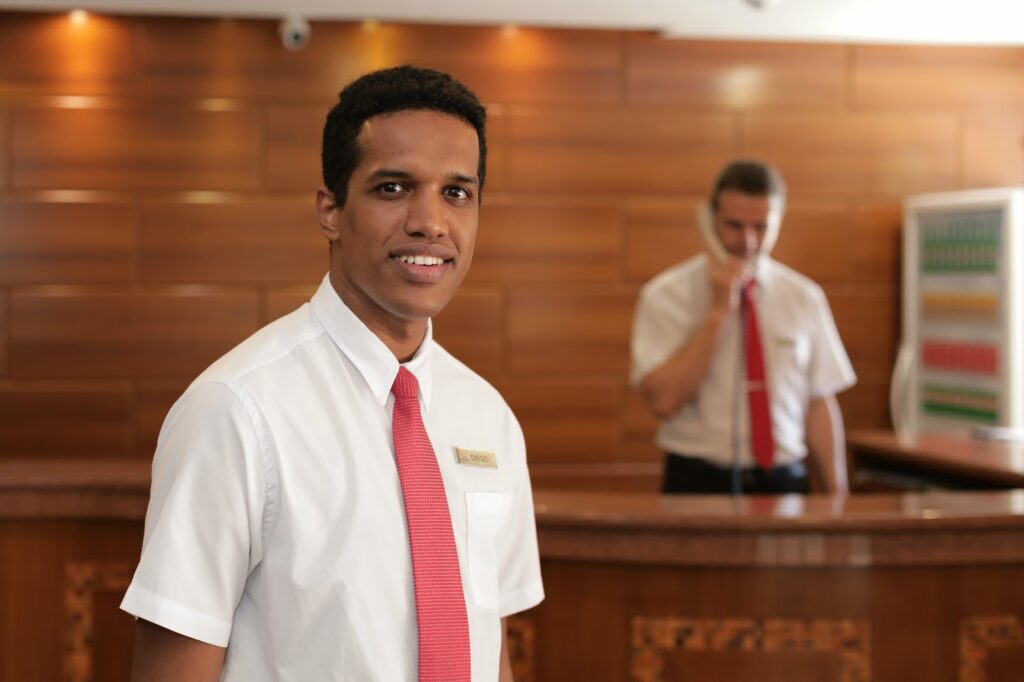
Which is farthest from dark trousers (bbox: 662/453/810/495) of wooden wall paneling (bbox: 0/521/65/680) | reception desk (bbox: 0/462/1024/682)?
wooden wall paneling (bbox: 0/521/65/680)

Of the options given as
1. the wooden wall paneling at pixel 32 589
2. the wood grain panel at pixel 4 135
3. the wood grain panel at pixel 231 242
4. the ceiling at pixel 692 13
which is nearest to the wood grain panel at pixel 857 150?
the ceiling at pixel 692 13

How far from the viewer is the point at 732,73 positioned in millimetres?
6281

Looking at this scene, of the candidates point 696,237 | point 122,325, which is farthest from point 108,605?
point 696,237

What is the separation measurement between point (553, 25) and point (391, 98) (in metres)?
4.97

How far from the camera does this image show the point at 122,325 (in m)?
5.94

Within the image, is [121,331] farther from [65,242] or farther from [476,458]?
[476,458]

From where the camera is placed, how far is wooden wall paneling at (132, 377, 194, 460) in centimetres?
596

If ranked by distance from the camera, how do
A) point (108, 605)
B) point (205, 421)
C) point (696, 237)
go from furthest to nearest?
1. point (696, 237)
2. point (108, 605)
3. point (205, 421)

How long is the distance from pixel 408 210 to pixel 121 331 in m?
4.92

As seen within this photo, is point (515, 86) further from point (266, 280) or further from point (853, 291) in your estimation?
point (853, 291)

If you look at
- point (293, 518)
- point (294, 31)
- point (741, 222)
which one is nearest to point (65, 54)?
point (294, 31)

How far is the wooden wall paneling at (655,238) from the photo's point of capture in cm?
622

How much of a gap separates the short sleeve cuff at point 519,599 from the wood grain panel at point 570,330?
4594mm

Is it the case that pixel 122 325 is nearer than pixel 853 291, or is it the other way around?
pixel 122 325
